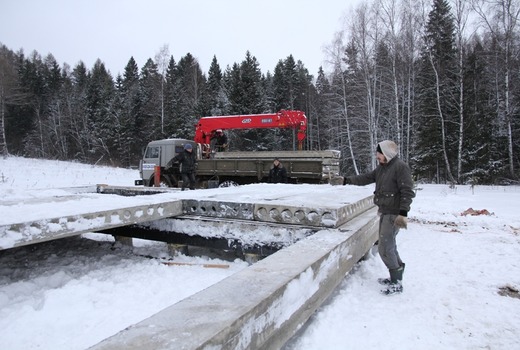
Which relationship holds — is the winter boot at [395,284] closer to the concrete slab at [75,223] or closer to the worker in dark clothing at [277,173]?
the concrete slab at [75,223]

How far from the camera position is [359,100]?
26.3 meters

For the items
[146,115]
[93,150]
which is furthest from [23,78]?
[146,115]

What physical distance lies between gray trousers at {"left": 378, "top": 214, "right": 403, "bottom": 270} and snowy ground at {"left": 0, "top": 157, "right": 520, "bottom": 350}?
0.29m

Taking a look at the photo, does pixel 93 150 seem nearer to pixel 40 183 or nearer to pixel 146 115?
pixel 146 115

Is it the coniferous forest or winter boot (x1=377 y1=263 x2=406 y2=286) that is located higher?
the coniferous forest

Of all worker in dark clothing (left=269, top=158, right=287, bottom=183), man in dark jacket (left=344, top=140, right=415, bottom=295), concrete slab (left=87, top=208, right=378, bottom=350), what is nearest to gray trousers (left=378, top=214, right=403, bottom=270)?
man in dark jacket (left=344, top=140, right=415, bottom=295)

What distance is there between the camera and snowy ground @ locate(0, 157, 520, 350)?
2670mm

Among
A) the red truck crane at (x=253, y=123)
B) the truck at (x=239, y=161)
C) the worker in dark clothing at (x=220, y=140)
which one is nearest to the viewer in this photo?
the truck at (x=239, y=161)

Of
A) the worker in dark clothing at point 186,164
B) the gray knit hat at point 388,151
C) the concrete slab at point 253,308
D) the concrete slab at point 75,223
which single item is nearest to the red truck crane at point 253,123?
the worker in dark clothing at point 186,164

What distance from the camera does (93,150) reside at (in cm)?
4425

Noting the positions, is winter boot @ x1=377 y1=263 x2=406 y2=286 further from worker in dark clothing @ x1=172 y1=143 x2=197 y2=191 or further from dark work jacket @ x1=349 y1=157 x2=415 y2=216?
worker in dark clothing @ x1=172 y1=143 x2=197 y2=191

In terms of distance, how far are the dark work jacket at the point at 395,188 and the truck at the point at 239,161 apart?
6761 millimetres

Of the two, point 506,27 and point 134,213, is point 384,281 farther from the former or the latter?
point 506,27

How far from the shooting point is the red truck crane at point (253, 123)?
13312mm
